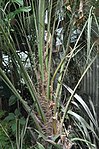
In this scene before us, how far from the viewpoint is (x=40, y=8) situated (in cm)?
122

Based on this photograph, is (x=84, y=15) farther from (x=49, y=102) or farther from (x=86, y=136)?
(x=86, y=136)

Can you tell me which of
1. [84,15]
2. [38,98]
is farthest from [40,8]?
[38,98]

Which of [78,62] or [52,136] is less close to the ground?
[78,62]

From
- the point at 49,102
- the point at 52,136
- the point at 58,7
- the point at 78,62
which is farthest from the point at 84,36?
the point at 52,136

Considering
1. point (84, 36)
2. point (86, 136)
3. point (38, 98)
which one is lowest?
point (86, 136)

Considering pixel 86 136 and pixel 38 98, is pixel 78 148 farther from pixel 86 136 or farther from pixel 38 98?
pixel 38 98

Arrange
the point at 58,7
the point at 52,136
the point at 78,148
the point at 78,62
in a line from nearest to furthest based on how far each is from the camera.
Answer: the point at 52,136 < the point at 58,7 < the point at 78,148 < the point at 78,62

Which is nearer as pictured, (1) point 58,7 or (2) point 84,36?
(1) point 58,7

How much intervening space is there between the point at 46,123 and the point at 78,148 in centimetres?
44

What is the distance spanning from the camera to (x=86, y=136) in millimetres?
1327

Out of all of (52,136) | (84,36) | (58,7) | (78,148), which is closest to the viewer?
(52,136)

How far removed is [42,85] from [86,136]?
0.35 meters

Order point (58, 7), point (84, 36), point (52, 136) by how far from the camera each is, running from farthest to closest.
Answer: point (84, 36)
point (58, 7)
point (52, 136)

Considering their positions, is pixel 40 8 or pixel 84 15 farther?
pixel 84 15
